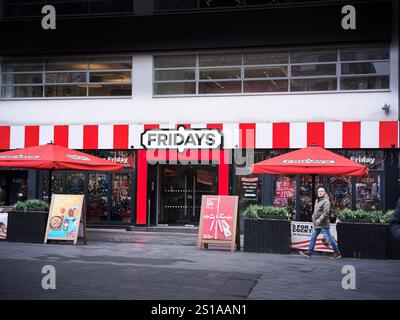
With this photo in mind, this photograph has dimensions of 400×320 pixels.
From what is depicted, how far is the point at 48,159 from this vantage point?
15250 mm

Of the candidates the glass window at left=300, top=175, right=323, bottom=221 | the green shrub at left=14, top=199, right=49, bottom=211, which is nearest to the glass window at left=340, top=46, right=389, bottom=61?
the glass window at left=300, top=175, right=323, bottom=221

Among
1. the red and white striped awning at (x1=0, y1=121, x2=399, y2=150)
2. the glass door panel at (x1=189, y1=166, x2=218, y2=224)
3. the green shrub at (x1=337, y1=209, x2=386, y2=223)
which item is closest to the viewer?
the green shrub at (x1=337, y1=209, x2=386, y2=223)

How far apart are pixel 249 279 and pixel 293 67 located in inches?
460

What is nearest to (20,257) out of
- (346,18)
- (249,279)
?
(249,279)

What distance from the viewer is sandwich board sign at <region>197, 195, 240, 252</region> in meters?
14.5

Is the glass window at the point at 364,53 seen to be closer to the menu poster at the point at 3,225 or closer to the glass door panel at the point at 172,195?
the glass door panel at the point at 172,195

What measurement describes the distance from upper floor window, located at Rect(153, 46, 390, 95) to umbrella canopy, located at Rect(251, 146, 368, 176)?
5.96 metres

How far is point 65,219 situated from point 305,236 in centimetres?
655

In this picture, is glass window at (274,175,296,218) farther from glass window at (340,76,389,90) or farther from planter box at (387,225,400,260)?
planter box at (387,225,400,260)

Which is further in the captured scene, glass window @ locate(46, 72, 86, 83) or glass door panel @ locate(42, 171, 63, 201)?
glass window @ locate(46, 72, 86, 83)

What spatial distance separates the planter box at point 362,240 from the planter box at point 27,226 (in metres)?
8.07
